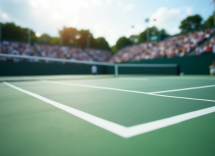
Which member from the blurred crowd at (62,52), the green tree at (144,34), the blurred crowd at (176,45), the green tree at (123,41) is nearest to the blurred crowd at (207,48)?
the blurred crowd at (176,45)

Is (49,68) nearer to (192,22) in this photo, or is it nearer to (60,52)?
(60,52)

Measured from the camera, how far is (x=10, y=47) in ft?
67.8

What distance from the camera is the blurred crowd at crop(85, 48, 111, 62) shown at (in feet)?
98.1

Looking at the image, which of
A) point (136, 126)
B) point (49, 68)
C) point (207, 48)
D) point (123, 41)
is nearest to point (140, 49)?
point (207, 48)

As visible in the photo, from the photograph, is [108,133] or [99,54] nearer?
[108,133]

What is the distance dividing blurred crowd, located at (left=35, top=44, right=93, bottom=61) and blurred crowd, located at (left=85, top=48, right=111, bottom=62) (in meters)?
1.69

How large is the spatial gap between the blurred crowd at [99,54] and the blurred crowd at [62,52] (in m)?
1.69

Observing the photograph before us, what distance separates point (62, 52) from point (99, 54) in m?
8.16

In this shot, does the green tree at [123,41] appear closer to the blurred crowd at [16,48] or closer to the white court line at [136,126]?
the blurred crowd at [16,48]

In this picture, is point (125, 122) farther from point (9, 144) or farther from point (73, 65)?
point (73, 65)

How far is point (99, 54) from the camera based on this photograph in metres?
31.2

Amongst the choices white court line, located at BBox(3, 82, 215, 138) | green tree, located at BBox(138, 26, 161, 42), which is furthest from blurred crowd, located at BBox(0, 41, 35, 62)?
green tree, located at BBox(138, 26, 161, 42)

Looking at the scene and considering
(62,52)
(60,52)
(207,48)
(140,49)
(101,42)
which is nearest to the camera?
(207,48)

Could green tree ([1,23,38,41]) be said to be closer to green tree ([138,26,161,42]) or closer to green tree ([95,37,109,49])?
green tree ([95,37,109,49])
